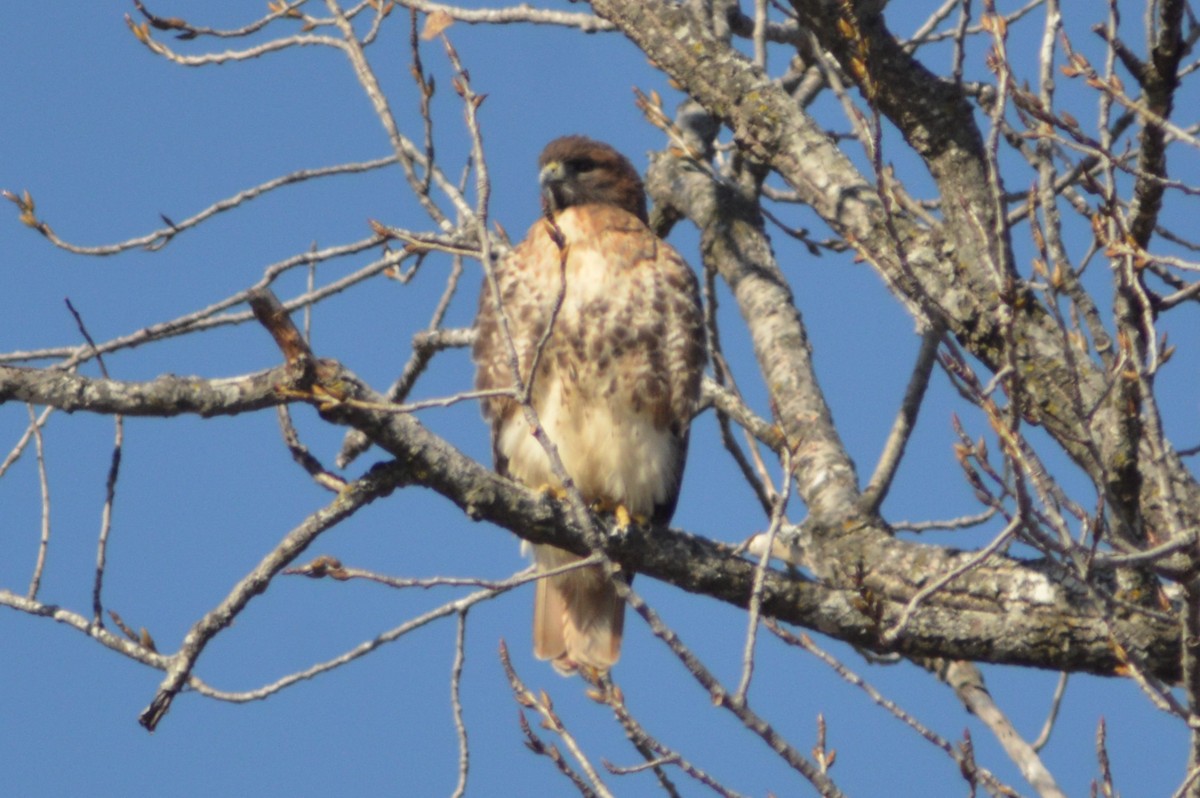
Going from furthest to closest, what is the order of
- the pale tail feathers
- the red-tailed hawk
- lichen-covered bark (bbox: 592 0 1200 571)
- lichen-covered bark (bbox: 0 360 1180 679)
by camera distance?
the pale tail feathers → the red-tailed hawk → lichen-covered bark (bbox: 592 0 1200 571) → lichen-covered bark (bbox: 0 360 1180 679)

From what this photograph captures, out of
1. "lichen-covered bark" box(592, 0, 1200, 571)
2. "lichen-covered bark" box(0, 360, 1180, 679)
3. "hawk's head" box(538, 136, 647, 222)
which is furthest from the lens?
"hawk's head" box(538, 136, 647, 222)

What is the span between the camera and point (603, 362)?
442 centimetres

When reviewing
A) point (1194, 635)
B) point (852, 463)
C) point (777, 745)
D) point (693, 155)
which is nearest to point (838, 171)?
point (693, 155)

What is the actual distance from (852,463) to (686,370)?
29.0 inches

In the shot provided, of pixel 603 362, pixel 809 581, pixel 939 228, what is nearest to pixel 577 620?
pixel 603 362

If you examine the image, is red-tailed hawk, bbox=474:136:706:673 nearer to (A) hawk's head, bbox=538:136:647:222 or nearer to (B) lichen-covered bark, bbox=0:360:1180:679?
(A) hawk's head, bbox=538:136:647:222

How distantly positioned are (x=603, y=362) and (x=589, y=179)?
995 millimetres

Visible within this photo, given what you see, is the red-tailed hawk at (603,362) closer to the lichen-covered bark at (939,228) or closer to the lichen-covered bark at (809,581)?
the lichen-covered bark at (939,228)

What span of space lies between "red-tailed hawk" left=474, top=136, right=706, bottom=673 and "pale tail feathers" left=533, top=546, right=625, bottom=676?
112mm

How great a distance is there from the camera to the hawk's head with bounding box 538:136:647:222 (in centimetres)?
515

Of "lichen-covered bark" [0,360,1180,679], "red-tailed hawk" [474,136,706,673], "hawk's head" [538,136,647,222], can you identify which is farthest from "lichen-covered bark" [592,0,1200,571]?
"hawk's head" [538,136,647,222]

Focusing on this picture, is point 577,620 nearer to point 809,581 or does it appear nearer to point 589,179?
point 589,179

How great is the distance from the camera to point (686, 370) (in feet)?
14.8

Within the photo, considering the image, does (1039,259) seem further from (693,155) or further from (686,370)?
(686,370)
